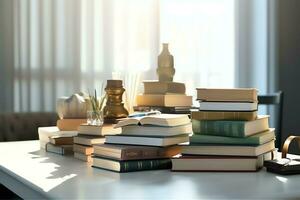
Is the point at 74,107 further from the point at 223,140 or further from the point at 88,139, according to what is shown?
the point at 223,140

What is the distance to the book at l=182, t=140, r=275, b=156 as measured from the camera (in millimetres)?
1111

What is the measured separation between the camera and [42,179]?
1061mm

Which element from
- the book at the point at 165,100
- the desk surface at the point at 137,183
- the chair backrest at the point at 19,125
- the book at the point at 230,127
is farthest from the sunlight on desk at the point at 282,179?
the chair backrest at the point at 19,125

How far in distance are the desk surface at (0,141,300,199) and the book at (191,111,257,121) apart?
126mm

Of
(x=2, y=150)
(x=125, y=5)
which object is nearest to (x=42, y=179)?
(x=2, y=150)

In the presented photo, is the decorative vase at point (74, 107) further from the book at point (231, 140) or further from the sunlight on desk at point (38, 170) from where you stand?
the book at point (231, 140)

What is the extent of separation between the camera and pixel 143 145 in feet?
3.85

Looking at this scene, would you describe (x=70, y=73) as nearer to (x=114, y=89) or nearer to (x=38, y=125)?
(x=38, y=125)

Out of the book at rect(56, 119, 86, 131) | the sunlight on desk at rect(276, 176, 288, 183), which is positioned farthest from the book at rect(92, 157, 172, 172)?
the book at rect(56, 119, 86, 131)

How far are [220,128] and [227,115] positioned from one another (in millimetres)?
35

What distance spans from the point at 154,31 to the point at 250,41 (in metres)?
0.75

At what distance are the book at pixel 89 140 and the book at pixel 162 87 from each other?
1.01ft

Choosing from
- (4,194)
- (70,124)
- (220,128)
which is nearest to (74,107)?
(70,124)

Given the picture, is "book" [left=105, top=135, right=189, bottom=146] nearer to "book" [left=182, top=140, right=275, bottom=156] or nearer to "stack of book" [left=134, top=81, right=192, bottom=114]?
"book" [left=182, top=140, right=275, bottom=156]
